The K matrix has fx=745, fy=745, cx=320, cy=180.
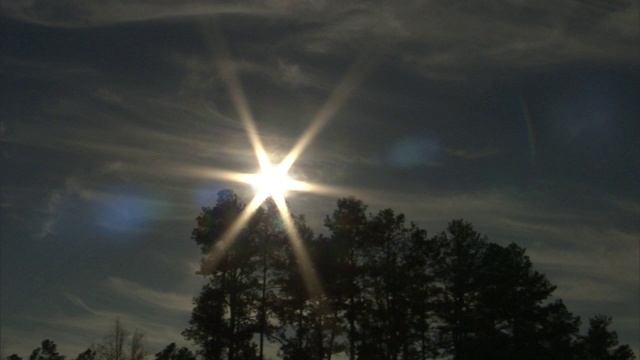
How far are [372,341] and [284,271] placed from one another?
657cm

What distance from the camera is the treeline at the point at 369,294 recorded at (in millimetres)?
42906

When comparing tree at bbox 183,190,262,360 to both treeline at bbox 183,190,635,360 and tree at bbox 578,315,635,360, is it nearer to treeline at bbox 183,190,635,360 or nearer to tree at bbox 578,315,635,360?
treeline at bbox 183,190,635,360

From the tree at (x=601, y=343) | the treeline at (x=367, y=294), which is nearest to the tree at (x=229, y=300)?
the treeline at (x=367, y=294)

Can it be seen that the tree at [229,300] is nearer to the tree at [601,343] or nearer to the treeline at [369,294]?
the treeline at [369,294]

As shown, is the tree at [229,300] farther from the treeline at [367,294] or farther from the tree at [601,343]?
the tree at [601,343]

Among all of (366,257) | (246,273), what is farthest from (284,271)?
(366,257)

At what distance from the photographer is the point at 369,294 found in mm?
43188

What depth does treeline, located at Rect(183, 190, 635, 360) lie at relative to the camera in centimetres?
4291

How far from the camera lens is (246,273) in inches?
1729

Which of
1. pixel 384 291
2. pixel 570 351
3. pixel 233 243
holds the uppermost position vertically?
pixel 233 243

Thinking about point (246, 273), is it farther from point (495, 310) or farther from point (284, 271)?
point (495, 310)

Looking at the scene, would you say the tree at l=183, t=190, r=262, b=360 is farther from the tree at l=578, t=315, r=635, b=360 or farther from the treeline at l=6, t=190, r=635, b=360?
the tree at l=578, t=315, r=635, b=360

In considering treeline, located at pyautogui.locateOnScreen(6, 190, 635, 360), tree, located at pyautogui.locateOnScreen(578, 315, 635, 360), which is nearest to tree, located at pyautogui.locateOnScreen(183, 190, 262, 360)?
treeline, located at pyautogui.locateOnScreen(6, 190, 635, 360)

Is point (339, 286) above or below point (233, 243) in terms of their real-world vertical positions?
below
